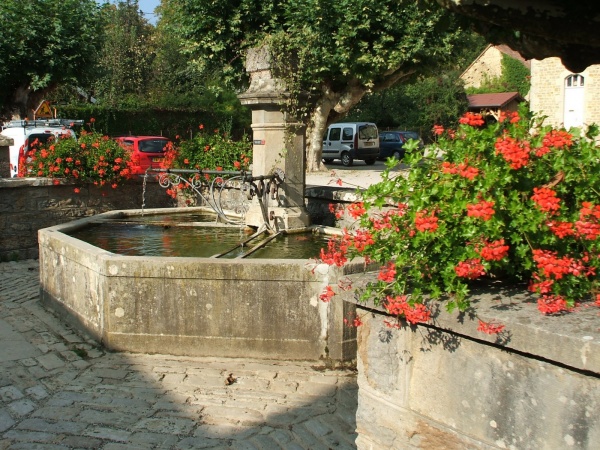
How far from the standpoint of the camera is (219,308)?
5988mm

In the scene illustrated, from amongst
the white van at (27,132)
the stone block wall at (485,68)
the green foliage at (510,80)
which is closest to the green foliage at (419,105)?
the green foliage at (510,80)

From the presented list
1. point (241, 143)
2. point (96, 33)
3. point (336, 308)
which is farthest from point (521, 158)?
point (96, 33)

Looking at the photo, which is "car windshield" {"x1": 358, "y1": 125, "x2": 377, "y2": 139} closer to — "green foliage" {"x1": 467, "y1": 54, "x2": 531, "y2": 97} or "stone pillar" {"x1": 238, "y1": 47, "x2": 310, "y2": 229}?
"green foliage" {"x1": 467, "y1": 54, "x2": 531, "y2": 97}

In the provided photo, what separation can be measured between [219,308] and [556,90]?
89.5 feet

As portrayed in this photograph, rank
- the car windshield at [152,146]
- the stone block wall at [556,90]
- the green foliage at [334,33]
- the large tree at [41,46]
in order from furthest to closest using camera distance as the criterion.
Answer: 1. the stone block wall at [556,90]
2. the large tree at [41,46]
3. the car windshield at [152,146]
4. the green foliage at [334,33]

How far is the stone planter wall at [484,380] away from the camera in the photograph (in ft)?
7.42

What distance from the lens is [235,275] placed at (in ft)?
19.4

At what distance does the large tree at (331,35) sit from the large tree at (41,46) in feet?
17.3

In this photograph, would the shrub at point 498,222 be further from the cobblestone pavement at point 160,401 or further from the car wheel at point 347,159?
the car wheel at point 347,159

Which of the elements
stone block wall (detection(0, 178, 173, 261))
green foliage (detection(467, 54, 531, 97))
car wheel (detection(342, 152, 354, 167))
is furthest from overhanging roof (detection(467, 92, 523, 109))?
stone block wall (detection(0, 178, 173, 261))

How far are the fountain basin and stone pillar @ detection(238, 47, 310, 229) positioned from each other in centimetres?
199

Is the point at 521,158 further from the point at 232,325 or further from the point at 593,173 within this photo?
the point at 232,325

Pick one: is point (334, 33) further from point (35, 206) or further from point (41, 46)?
point (35, 206)

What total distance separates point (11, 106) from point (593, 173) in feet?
90.8
